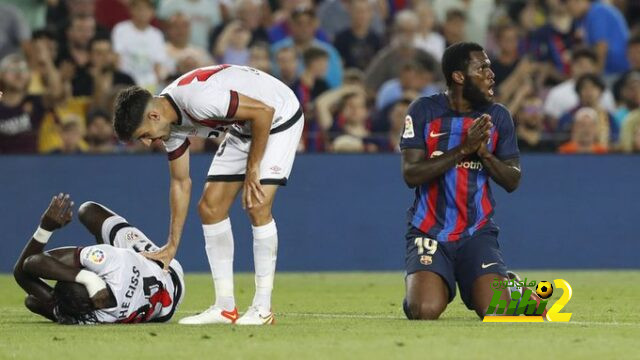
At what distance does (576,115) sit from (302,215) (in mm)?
3472

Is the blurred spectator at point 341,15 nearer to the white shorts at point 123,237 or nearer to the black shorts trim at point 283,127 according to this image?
the white shorts at point 123,237

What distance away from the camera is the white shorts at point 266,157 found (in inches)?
362

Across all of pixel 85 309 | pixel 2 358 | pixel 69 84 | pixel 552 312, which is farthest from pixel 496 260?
pixel 69 84

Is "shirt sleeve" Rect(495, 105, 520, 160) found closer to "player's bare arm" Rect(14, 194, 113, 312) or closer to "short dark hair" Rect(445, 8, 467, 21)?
"player's bare arm" Rect(14, 194, 113, 312)

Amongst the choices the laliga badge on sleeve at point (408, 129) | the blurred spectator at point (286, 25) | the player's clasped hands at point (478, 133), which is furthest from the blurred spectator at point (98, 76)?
the player's clasped hands at point (478, 133)

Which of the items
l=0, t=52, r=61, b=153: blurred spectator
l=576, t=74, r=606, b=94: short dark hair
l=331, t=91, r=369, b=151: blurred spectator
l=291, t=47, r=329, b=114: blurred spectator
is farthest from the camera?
l=291, t=47, r=329, b=114: blurred spectator

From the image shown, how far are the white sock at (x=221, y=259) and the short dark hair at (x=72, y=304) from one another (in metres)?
0.84

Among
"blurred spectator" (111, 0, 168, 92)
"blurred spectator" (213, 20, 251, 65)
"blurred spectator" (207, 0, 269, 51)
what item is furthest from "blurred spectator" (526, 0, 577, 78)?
"blurred spectator" (111, 0, 168, 92)

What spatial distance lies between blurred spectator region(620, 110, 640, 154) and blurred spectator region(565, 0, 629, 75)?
231cm

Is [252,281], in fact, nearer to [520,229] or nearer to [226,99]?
[520,229]

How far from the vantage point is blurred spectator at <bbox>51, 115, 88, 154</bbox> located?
52.2 ft

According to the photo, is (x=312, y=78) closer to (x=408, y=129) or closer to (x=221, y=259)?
(x=408, y=129)

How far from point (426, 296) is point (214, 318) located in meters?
1.43

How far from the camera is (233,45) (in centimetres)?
1802
